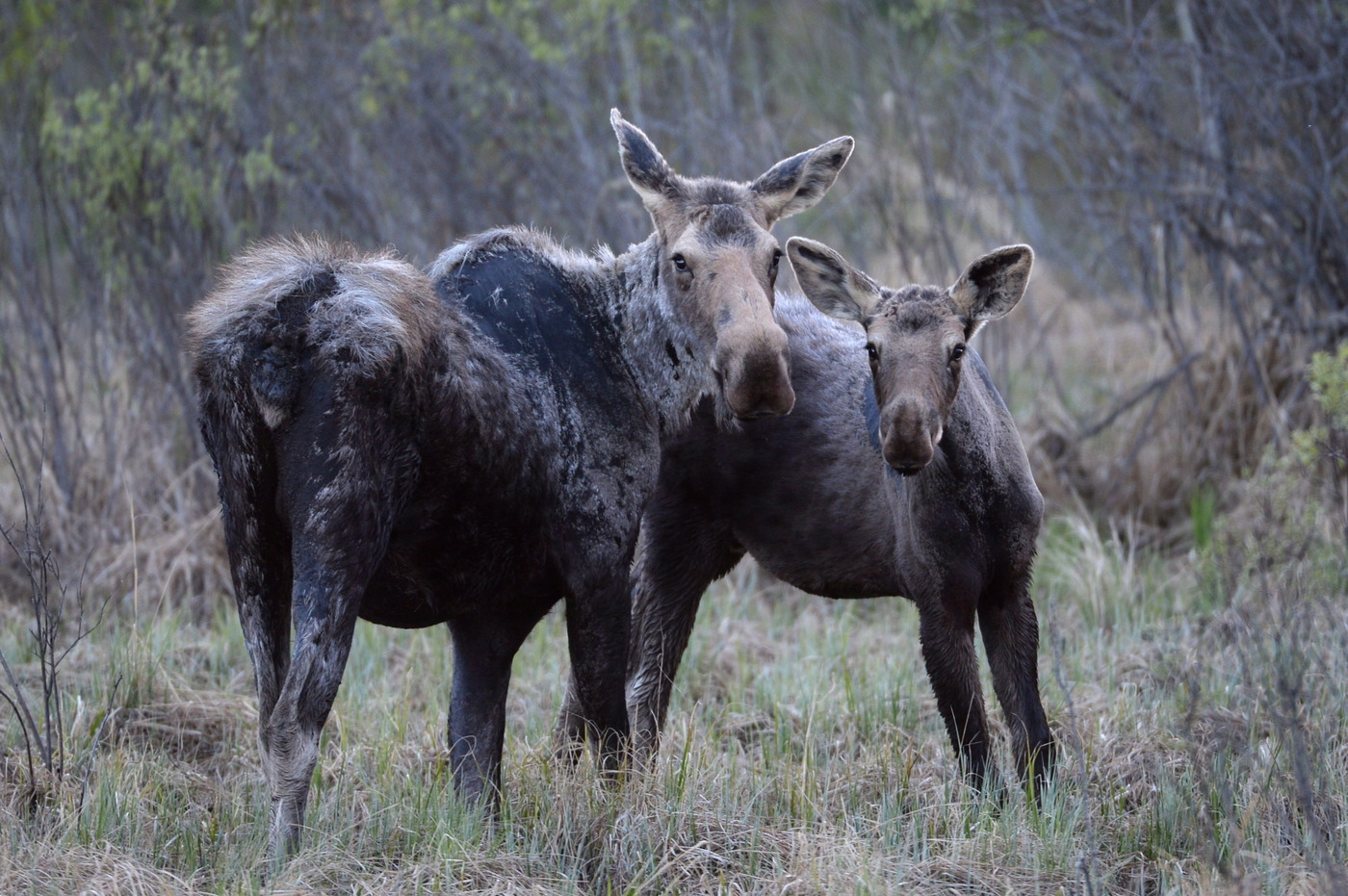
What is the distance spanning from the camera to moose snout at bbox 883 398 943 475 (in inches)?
178

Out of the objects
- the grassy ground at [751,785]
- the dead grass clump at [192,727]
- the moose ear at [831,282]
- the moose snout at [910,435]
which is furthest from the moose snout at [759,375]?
the dead grass clump at [192,727]

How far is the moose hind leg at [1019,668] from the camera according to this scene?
502cm

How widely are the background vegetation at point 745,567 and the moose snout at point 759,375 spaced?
1144 millimetres

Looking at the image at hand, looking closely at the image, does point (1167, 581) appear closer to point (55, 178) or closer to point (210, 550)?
point (210, 550)

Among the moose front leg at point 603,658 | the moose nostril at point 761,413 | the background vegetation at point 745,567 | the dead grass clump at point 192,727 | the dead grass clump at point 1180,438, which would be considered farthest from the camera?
the dead grass clump at point 1180,438

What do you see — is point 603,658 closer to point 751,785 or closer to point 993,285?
point 751,785

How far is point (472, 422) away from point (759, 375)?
0.94 metres

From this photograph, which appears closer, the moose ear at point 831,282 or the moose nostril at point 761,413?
the moose nostril at point 761,413

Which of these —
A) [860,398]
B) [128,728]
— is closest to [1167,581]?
[860,398]

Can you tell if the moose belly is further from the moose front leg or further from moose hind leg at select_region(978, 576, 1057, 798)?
moose hind leg at select_region(978, 576, 1057, 798)

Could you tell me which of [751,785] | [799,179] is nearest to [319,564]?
[751,785]

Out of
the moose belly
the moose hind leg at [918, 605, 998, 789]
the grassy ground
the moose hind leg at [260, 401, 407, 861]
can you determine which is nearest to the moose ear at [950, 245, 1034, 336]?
the moose hind leg at [918, 605, 998, 789]

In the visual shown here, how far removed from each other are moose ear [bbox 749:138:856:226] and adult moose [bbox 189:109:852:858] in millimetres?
10

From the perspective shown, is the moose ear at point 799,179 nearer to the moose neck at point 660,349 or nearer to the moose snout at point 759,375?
the moose neck at point 660,349
